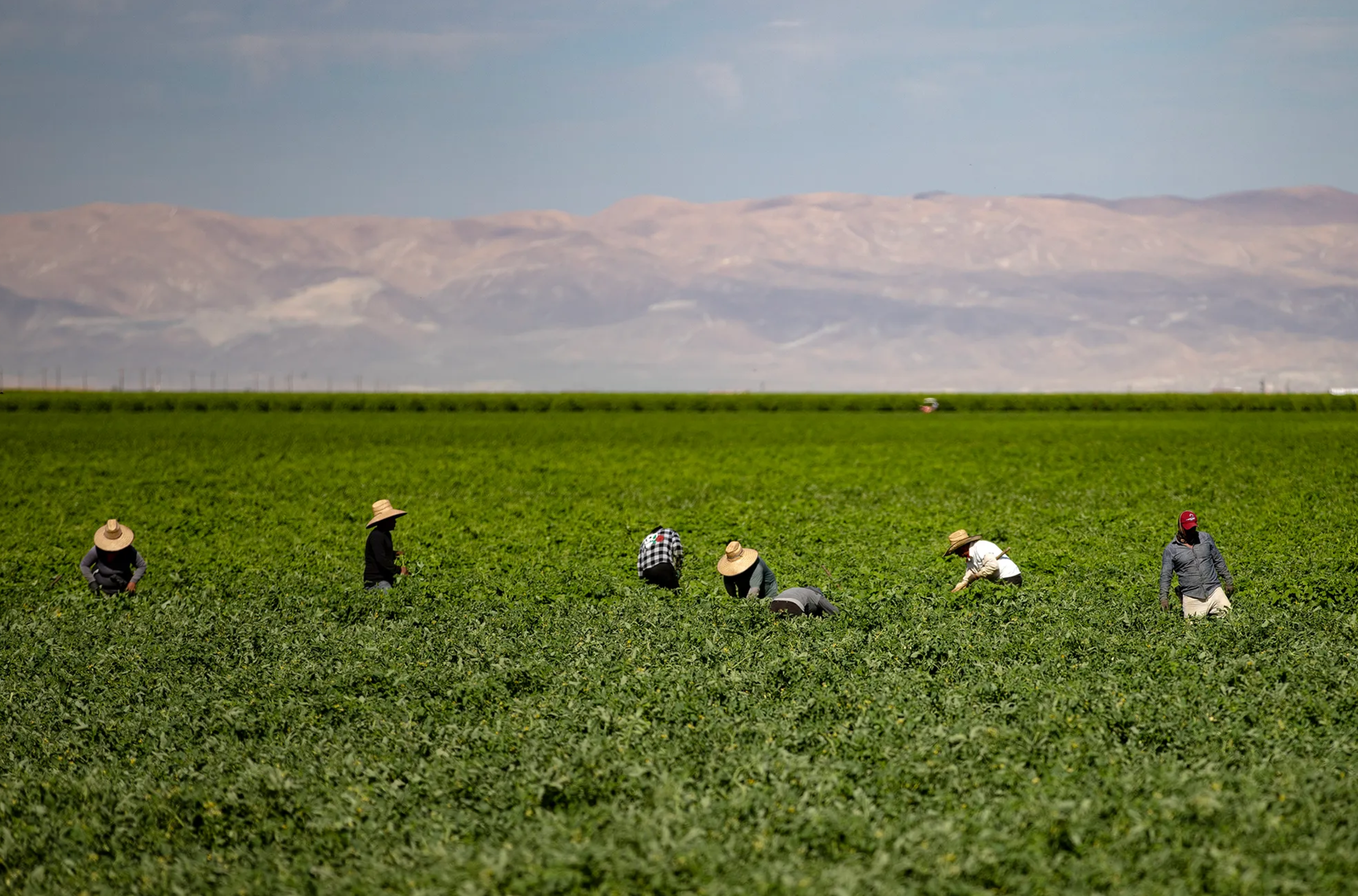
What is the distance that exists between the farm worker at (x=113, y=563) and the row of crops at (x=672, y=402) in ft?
254

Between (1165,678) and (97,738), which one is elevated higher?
(1165,678)

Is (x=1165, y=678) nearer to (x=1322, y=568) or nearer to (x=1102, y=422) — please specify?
(x=1322, y=568)

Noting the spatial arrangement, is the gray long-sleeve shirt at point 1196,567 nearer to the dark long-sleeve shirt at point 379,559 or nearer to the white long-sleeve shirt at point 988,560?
the white long-sleeve shirt at point 988,560

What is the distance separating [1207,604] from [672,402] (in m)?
89.2

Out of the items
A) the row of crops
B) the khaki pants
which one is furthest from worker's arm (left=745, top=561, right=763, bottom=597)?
the row of crops

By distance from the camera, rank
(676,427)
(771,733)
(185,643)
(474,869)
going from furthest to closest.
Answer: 1. (676,427)
2. (185,643)
3. (771,733)
4. (474,869)

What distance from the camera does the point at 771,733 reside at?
10.5 m

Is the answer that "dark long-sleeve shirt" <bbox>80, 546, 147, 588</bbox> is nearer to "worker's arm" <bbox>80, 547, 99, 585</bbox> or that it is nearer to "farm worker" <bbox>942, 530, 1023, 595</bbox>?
"worker's arm" <bbox>80, 547, 99, 585</bbox>

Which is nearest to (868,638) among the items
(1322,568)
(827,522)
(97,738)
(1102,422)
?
(97,738)

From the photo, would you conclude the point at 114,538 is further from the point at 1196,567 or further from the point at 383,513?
the point at 1196,567

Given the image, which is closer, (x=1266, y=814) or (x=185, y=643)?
(x=1266, y=814)

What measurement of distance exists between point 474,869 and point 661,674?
4592 millimetres

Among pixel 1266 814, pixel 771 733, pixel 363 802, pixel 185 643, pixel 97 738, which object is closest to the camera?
pixel 1266 814

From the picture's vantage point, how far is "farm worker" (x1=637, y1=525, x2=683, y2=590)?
18.8 metres
